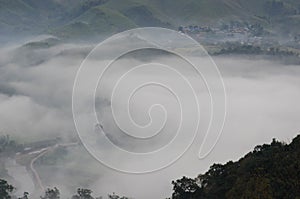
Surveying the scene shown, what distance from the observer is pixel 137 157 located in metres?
64.8

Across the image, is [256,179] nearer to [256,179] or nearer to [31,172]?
[256,179]

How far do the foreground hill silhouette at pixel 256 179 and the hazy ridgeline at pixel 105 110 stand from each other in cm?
3045

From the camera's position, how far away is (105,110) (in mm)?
85250

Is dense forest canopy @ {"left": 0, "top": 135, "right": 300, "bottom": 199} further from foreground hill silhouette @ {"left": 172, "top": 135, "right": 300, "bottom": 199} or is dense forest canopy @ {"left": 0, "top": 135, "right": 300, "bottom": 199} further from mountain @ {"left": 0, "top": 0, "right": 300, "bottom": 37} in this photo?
mountain @ {"left": 0, "top": 0, "right": 300, "bottom": 37}

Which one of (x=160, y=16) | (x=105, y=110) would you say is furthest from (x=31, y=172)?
(x=160, y=16)

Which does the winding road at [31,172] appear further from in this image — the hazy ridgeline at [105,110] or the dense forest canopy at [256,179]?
the dense forest canopy at [256,179]

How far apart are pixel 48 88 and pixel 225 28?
77.0m

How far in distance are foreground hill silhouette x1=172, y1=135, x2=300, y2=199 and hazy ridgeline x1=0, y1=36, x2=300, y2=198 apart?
99.9 feet

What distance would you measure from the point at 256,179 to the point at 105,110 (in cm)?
6761

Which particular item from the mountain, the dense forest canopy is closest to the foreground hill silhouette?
the dense forest canopy

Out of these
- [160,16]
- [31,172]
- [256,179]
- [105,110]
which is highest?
[160,16]

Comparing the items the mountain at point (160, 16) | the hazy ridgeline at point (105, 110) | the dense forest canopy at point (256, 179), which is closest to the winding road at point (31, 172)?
the hazy ridgeline at point (105, 110)

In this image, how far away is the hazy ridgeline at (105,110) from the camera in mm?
59781

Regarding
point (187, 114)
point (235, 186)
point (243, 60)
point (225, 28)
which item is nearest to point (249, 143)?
point (187, 114)
